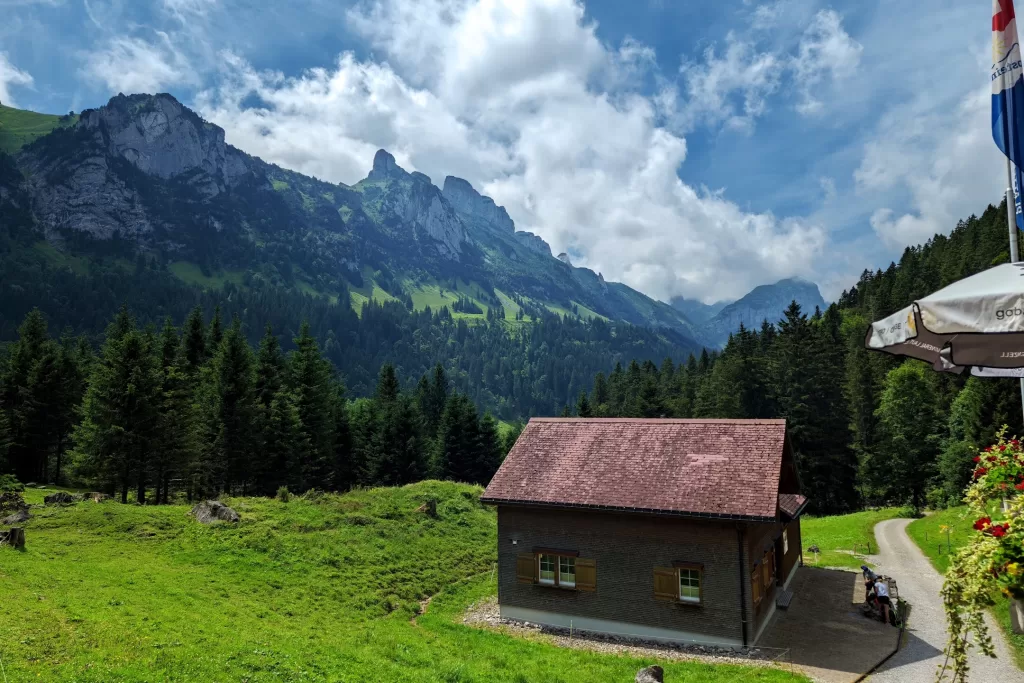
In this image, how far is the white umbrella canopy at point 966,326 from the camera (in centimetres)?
668

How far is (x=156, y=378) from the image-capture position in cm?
4312

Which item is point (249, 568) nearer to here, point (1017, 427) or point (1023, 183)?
point (1023, 183)

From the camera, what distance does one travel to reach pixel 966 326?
22.6 ft

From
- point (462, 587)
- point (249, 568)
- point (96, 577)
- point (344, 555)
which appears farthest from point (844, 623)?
point (96, 577)

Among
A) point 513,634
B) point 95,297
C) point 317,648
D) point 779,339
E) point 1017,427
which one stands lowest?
point 513,634

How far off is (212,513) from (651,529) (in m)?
23.3

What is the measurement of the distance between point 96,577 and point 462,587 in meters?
15.2

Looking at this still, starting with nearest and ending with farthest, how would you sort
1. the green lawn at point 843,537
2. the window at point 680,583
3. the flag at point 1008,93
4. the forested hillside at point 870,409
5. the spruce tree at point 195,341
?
the flag at point 1008,93 → the window at point 680,583 → the green lawn at point 843,537 → the forested hillside at point 870,409 → the spruce tree at point 195,341

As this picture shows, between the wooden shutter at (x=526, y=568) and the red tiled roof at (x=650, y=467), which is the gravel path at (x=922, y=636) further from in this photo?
the wooden shutter at (x=526, y=568)

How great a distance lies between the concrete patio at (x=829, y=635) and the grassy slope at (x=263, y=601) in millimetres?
2376

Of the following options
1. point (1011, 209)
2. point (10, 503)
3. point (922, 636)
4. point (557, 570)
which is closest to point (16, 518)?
point (10, 503)

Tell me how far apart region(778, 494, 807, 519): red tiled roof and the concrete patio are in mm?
4000

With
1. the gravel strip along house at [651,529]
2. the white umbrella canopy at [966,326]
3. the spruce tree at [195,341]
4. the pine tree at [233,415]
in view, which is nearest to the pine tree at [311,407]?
the pine tree at [233,415]

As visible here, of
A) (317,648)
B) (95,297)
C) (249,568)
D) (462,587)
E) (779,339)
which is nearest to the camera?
(317,648)
